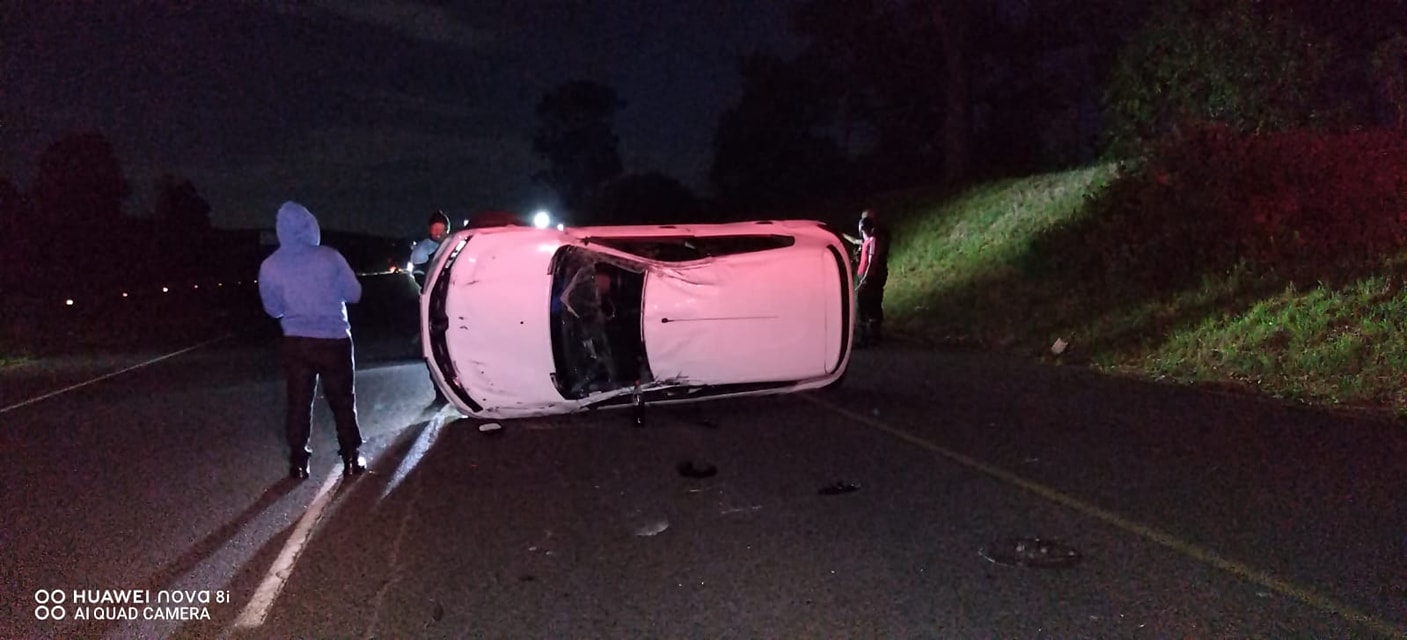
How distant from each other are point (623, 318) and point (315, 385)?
8.94 ft

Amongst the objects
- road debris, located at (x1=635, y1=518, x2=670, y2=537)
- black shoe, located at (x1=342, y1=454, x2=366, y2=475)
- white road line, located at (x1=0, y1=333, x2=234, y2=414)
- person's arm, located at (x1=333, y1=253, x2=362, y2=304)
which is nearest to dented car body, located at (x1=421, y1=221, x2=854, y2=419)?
person's arm, located at (x1=333, y1=253, x2=362, y2=304)

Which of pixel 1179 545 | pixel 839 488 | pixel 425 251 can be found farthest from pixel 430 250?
pixel 1179 545

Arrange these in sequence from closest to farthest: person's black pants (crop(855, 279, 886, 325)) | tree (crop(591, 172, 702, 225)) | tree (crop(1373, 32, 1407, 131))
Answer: person's black pants (crop(855, 279, 886, 325)) → tree (crop(1373, 32, 1407, 131)) → tree (crop(591, 172, 702, 225))

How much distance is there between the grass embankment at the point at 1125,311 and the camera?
413 inches

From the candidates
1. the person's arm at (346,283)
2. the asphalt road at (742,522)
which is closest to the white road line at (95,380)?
the asphalt road at (742,522)

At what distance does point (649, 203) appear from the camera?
5284 centimetres

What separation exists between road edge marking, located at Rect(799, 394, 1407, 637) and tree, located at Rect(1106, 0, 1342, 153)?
11.0 meters

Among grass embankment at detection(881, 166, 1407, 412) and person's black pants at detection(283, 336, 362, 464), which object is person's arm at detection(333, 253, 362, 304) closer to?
person's black pants at detection(283, 336, 362, 464)

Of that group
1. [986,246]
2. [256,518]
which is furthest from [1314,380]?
[986,246]

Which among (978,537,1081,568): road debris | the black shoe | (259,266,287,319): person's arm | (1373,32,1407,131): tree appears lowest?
the black shoe

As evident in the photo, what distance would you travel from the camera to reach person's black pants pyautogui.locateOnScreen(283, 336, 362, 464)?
24.0 feet

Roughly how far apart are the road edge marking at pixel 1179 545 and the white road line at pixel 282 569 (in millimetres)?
4035

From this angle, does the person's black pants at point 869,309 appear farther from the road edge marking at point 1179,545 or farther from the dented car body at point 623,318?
the road edge marking at point 1179,545

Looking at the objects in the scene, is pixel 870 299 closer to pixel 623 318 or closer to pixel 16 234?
pixel 623 318
